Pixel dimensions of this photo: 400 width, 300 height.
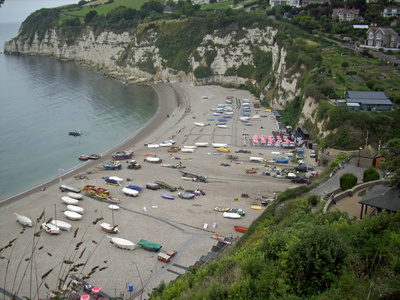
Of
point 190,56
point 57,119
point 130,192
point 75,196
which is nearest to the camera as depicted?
point 75,196

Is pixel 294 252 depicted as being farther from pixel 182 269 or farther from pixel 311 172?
pixel 311 172

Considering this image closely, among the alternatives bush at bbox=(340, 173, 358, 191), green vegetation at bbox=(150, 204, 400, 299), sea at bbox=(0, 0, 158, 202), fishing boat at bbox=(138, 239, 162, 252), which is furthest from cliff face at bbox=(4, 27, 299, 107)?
green vegetation at bbox=(150, 204, 400, 299)

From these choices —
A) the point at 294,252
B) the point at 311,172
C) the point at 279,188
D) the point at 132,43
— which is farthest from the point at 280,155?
the point at 132,43

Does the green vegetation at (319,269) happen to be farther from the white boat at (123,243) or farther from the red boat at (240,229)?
the red boat at (240,229)

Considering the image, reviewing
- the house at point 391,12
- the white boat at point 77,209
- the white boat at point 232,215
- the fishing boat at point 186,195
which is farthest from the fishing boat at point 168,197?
the house at point 391,12

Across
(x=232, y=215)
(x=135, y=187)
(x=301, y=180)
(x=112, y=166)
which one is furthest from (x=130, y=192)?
(x=301, y=180)

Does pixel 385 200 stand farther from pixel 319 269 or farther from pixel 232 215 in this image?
pixel 232 215
